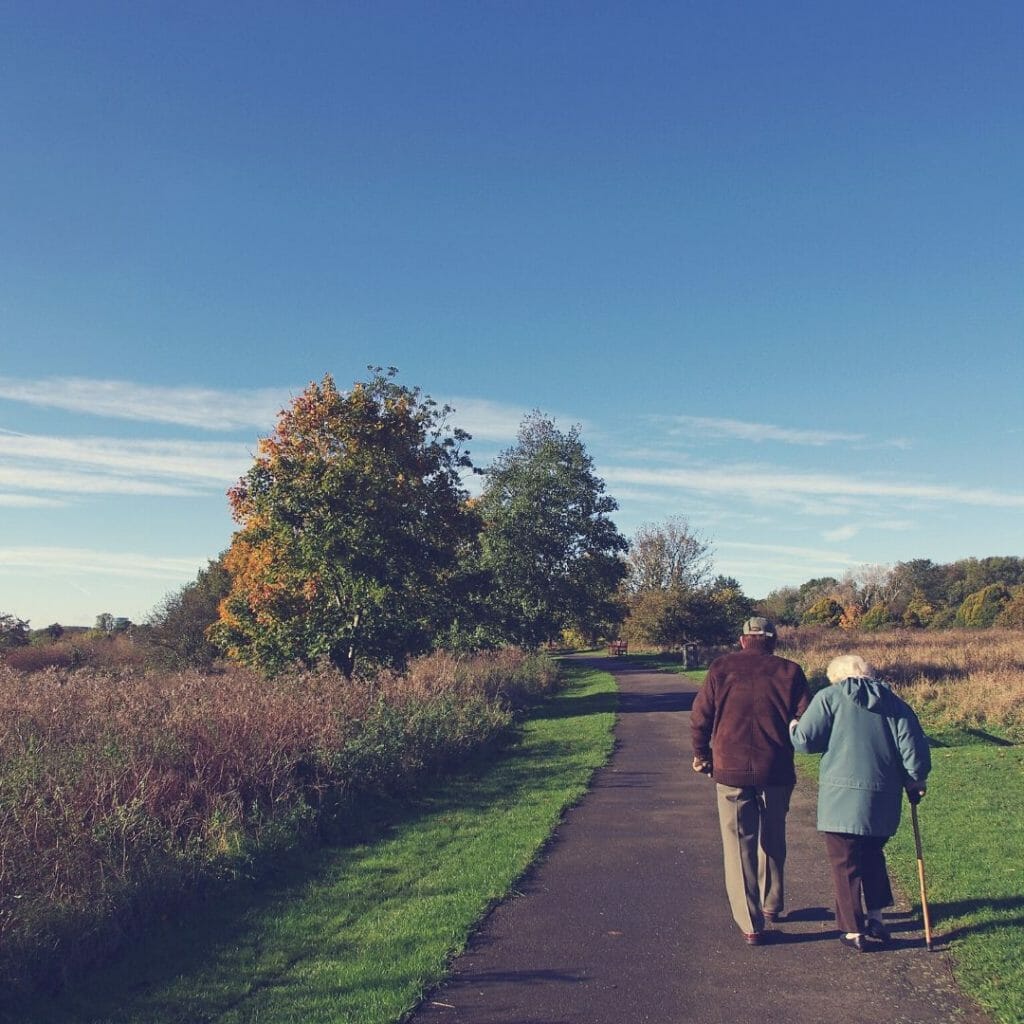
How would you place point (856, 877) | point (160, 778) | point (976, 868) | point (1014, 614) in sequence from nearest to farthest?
point (856, 877)
point (976, 868)
point (160, 778)
point (1014, 614)

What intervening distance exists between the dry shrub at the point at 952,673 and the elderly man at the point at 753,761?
6.78 m

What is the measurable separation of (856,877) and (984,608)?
58.6 m

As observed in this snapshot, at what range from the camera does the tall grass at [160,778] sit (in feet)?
19.8

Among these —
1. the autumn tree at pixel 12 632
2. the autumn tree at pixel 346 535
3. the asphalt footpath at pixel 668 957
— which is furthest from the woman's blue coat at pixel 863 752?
the autumn tree at pixel 12 632

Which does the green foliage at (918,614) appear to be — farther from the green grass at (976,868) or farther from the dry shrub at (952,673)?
the green grass at (976,868)

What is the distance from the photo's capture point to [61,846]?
21.8ft

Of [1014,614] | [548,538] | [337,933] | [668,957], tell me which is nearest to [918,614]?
[1014,614]

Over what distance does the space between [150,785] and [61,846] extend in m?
1.55

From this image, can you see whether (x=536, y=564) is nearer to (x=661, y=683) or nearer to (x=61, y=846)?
(x=661, y=683)

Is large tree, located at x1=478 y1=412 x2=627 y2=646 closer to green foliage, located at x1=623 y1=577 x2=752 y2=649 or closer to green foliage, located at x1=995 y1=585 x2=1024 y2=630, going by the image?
green foliage, located at x1=623 y1=577 x2=752 y2=649

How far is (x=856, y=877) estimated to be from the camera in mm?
5590

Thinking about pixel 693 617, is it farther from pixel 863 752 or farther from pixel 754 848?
pixel 863 752

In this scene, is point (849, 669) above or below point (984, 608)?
above

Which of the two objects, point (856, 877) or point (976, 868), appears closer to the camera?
point (856, 877)
